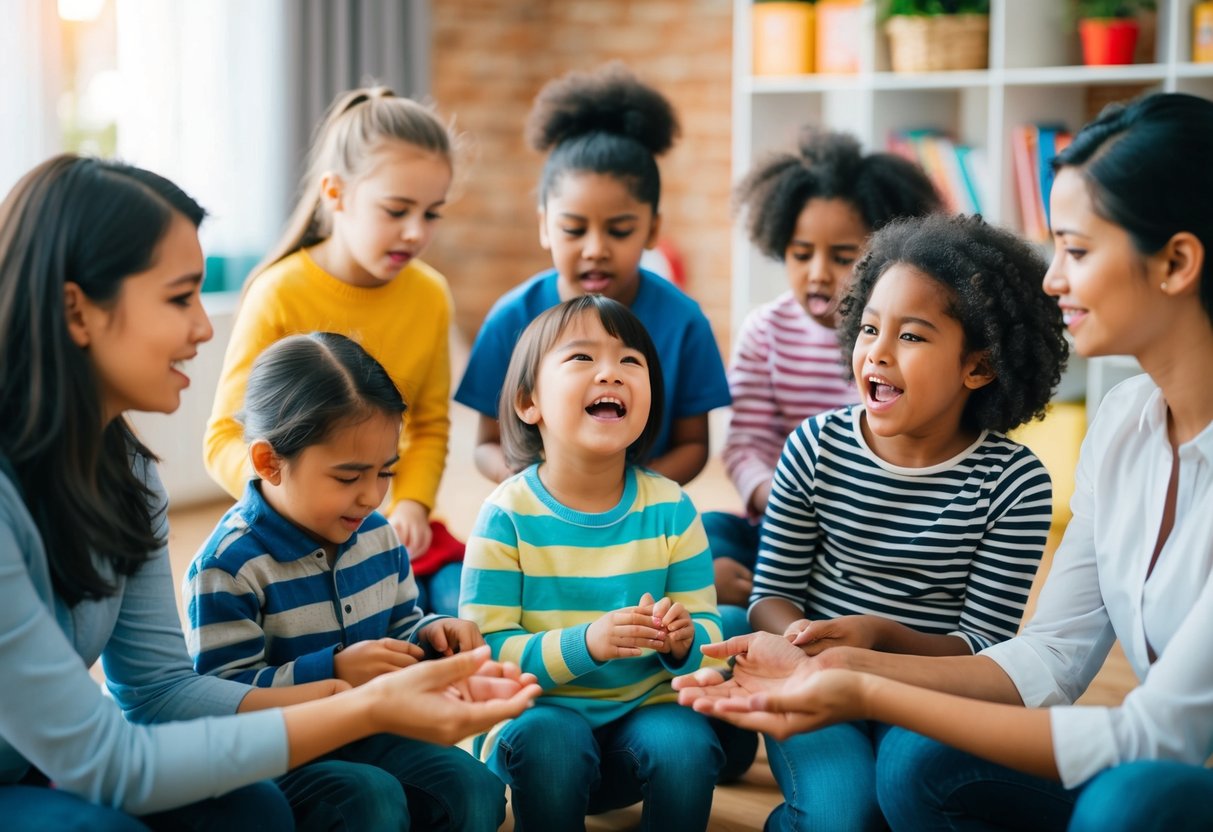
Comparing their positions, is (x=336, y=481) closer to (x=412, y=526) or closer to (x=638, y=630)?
(x=638, y=630)

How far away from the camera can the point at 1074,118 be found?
3771mm

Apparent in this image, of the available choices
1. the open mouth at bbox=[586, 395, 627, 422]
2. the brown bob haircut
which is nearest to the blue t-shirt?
the brown bob haircut

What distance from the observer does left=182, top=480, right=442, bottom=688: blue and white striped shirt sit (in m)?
1.53

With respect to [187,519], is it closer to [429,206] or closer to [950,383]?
[429,206]

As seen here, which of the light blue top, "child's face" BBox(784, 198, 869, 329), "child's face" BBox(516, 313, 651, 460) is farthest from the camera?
"child's face" BBox(784, 198, 869, 329)

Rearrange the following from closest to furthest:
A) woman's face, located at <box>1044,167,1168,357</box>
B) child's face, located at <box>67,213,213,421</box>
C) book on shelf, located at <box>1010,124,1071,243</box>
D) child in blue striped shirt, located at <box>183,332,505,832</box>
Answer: child's face, located at <box>67,213,213,421</box> → woman's face, located at <box>1044,167,1168,357</box> → child in blue striped shirt, located at <box>183,332,505,832</box> → book on shelf, located at <box>1010,124,1071,243</box>

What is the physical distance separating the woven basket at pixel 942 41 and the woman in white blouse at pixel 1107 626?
2268mm

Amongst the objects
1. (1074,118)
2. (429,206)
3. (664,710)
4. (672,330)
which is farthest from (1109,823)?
(1074,118)

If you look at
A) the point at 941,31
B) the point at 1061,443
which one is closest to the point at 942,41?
the point at 941,31

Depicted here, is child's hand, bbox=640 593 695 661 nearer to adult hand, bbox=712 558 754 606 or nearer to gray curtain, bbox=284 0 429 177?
adult hand, bbox=712 558 754 606

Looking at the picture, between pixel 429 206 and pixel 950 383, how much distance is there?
979mm

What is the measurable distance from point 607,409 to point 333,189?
0.82 metres

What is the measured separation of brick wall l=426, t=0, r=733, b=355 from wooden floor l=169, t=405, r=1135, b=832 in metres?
0.58

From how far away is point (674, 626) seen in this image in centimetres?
159
